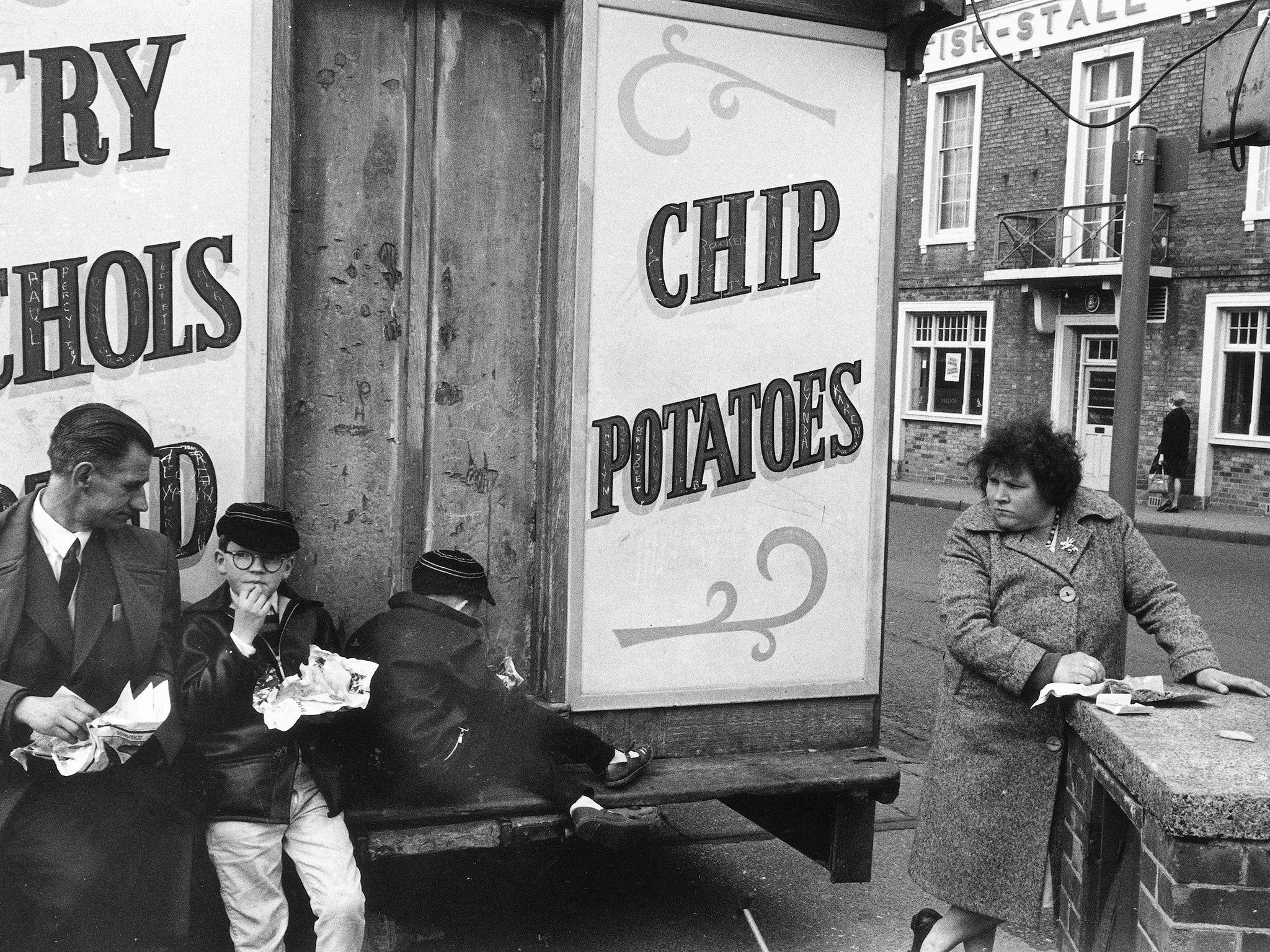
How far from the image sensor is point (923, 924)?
397 centimetres

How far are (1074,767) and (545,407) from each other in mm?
1923

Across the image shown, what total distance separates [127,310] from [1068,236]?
63.5 feet

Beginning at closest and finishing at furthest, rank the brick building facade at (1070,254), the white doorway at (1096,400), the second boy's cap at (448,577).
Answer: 1. the second boy's cap at (448,577)
2. the brick building facade at (1070,254)
3. the white doorway at (1096,400)

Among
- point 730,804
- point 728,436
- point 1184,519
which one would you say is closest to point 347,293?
point 728,436

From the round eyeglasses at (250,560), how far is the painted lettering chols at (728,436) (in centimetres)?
107

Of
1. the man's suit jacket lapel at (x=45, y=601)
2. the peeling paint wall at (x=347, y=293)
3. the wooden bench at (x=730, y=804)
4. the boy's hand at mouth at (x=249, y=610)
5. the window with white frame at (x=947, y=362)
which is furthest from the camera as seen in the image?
the window with white frame at (x=947, y=362)

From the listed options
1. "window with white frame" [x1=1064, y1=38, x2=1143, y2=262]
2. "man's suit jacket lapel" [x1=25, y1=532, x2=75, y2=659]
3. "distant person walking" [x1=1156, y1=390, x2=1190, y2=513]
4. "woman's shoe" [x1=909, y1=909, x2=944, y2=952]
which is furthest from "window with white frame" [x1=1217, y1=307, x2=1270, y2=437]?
"man's suit jacket lapel" [x1=25, y1=532, x2=75, y2=659]

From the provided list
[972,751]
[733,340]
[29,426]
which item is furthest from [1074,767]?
[29,426]

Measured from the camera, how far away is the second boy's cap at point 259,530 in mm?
3557

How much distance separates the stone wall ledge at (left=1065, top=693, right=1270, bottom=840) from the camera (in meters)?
2.33

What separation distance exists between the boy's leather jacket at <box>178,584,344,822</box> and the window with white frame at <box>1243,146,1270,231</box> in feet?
59.4

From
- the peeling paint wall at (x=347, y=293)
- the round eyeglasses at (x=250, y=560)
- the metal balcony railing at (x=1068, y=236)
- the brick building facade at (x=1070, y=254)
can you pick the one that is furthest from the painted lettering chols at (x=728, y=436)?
the metal balcony railing at (x=1068, y=236)

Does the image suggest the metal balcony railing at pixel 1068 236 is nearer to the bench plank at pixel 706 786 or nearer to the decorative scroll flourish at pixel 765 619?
the decorative scroll flourish at pixel 765 619

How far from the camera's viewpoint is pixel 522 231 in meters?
4.26
